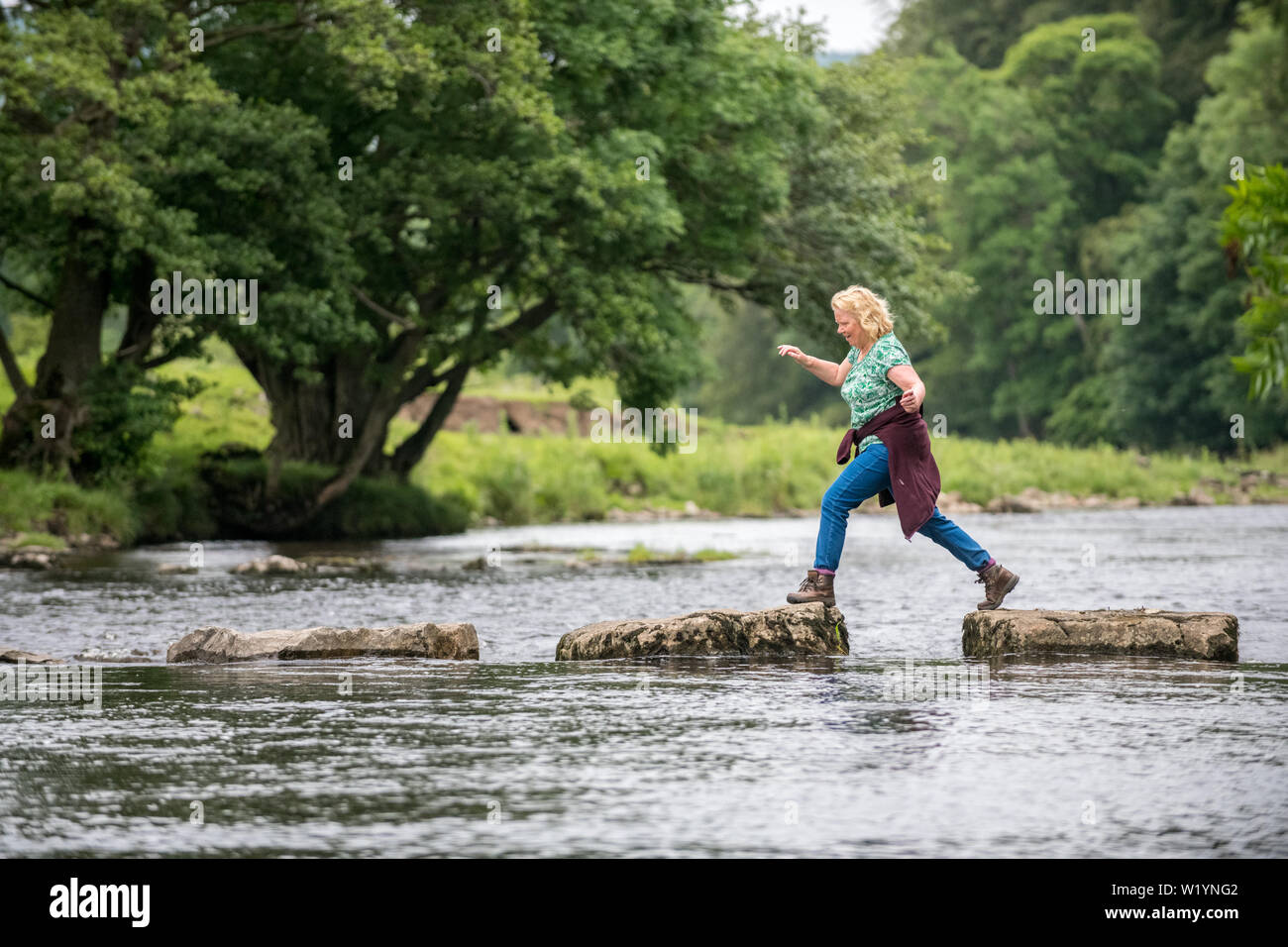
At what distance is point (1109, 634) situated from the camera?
11.7 meters

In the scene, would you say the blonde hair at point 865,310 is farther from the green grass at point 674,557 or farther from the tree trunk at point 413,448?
the tree trunk at point 413,448

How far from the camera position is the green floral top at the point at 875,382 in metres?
11.7

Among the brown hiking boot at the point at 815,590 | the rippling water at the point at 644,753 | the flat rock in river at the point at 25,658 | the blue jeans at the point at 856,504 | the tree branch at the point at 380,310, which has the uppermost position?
the tree branch at the point at 380,310

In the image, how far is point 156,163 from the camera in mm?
25672

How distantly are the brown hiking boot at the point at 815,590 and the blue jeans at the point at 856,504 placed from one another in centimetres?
7

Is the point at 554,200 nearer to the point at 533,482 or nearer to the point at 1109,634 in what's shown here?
the point at 533,482

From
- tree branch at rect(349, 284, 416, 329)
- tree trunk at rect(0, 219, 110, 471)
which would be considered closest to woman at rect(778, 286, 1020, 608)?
tree branch at rect(349, 284, 416, 329)

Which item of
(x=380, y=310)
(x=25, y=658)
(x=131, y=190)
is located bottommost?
(x=25, y=658)

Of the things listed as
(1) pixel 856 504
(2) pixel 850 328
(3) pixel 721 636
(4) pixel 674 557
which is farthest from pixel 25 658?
(4) pixel 674 557

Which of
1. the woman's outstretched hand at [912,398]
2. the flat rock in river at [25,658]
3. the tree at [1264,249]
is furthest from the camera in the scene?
the flat rock in river at [25,658]

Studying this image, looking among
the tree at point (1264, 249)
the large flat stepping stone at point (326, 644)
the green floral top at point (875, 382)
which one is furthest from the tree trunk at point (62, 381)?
the tree at point (1264, 249)

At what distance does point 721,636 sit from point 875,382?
2021 mm

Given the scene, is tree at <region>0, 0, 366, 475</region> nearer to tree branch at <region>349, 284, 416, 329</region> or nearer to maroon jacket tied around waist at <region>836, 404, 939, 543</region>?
tree branch at <region>349, 284, 416, 329</region>
